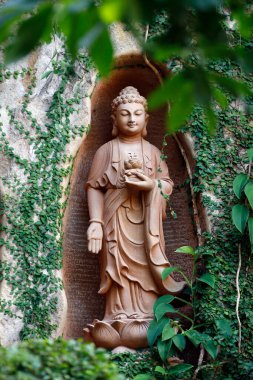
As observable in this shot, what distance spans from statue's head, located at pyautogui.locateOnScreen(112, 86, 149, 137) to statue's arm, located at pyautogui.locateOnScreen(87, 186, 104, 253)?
704 millimetres

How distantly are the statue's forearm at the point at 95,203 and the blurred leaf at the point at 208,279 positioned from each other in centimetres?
115

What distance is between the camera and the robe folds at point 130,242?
782 centimetres

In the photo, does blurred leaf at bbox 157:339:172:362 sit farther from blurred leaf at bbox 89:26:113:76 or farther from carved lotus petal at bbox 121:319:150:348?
blurred leaf at bbox 89:26:113:76

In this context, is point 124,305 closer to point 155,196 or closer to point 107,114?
point 155,196

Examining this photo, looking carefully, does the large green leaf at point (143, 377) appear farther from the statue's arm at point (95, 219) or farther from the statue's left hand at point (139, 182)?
the statue's left hand at point (139, 182)

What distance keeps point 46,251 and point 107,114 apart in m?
1.84

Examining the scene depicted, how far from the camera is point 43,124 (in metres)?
8.43

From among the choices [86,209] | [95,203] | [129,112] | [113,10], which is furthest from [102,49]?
[86,209]

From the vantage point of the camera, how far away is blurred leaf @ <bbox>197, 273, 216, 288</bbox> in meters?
7.67

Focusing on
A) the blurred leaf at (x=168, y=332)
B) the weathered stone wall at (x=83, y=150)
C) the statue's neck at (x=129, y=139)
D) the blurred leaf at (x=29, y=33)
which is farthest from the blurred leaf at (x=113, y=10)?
the statue's neck at (x=129, y=139)

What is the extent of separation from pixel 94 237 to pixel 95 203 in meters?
0.39

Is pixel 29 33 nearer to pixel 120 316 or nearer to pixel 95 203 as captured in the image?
pixel 120 316

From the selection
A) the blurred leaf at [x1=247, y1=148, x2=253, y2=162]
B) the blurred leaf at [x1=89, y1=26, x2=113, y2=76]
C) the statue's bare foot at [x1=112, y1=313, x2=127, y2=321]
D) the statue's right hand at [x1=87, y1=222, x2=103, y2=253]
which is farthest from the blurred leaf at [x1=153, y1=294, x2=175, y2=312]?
the blurred leaf at [x1=89, y1=26, x2=113, y2=76]

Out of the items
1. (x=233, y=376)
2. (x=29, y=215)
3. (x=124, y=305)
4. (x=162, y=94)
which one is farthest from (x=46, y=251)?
(x=162, y=94)
